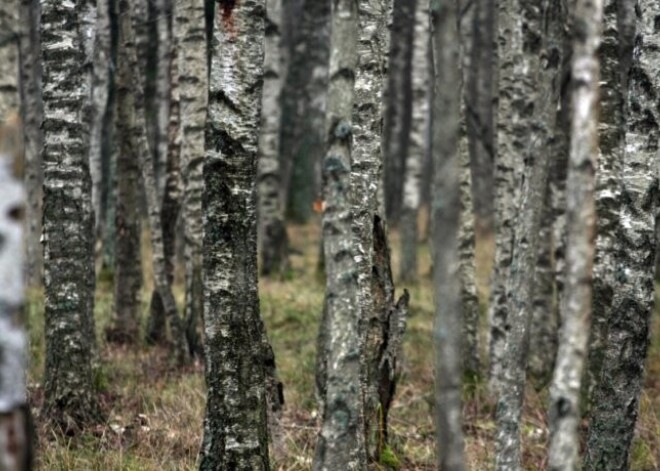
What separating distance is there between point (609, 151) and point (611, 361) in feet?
9.37

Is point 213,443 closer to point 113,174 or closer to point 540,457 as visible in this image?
point 540,457

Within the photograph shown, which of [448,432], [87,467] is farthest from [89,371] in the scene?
[448,432]

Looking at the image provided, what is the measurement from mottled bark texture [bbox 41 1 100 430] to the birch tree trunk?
3077 mm

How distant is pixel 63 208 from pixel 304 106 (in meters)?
15.5

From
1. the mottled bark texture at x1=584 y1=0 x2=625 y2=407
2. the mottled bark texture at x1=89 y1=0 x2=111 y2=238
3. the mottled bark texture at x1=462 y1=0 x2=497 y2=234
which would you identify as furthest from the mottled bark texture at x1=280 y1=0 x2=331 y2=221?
the mottled bark texture at x1=584 y1=0 x2=625 y2=407

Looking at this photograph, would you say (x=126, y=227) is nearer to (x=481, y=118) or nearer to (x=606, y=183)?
(x=606, y=183)

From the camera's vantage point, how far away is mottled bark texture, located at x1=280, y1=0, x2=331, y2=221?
19.8m

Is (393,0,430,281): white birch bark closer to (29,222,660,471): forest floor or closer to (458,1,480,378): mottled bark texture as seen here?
(29,222,660,471): forest floor

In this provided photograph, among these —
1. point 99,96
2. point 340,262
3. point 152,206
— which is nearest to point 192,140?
point 152,206

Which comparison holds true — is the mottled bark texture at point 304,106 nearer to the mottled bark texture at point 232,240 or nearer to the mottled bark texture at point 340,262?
the mottled bark texture at point 232,240

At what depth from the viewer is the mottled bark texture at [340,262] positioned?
13.5 feet

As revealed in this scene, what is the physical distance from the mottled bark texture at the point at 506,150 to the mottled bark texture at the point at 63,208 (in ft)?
13.2

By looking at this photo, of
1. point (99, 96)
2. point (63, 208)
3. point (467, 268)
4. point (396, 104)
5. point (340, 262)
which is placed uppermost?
point (396, 104)

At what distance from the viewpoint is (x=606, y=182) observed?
817 centimetres
